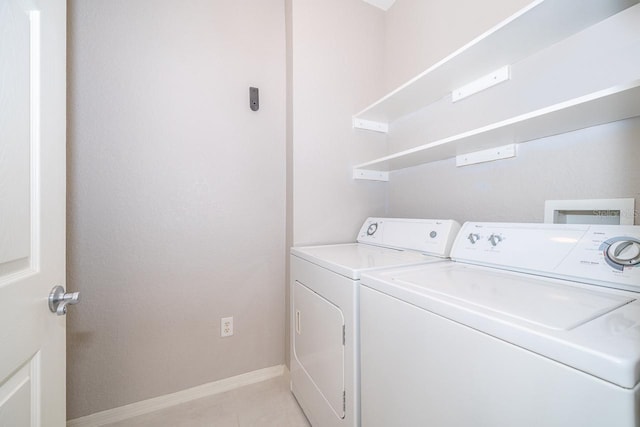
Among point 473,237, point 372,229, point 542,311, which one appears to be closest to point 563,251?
point 473,237

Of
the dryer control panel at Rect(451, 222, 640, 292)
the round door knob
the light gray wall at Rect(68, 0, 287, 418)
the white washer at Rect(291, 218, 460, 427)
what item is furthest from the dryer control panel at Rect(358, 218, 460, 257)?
the round door knob

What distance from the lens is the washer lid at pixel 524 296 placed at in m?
0.52

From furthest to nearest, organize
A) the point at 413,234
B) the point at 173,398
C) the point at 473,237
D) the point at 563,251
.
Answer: the point at 173,398
the point at 413,234
the point at 473,237
the point at 563,251

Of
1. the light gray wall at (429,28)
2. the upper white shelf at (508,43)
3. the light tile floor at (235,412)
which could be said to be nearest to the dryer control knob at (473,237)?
the upper white shelf at (508,43)

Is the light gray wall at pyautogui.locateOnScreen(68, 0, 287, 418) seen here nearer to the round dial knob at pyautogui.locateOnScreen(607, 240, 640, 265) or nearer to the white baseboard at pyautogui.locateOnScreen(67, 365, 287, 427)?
the white baseboard at pyautogui.locateOnScreen(67, 365, 287, 427)

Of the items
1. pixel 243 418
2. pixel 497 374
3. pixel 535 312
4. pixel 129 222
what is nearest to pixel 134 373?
pixel 243 418

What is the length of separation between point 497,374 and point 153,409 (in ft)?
5.96

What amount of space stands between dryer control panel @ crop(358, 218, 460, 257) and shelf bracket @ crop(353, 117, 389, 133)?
706 mm

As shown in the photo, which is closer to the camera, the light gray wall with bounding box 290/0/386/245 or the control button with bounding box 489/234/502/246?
the control button with bounding box 489/234/502/246

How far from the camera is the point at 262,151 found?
173 cm

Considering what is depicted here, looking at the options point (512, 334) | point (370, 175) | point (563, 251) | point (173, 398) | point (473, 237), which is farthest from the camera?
point (370, 175)

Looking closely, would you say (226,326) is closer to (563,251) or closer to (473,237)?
(473,237)

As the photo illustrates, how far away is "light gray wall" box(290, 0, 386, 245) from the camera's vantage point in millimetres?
1660

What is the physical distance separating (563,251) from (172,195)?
1854mm
